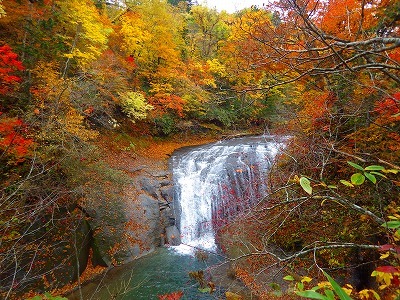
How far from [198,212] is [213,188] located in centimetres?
143

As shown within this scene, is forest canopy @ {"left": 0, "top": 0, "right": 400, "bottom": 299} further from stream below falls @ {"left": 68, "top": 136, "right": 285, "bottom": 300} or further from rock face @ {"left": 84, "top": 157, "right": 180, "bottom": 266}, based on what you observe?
stream below falls @ {"left": 68, "top": 136, "right": 285, "bottom": 300}

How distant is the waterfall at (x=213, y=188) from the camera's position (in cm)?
1154

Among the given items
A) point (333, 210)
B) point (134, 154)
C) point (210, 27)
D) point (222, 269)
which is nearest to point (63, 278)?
point (222, 269)

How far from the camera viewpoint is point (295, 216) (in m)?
8.52

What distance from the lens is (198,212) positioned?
12125 mm

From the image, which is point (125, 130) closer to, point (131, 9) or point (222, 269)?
point (131, 9)

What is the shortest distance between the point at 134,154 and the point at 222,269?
28.3 feet

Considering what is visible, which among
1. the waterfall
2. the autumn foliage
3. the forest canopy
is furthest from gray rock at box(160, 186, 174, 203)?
the autumn foliage

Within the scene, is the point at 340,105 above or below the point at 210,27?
below

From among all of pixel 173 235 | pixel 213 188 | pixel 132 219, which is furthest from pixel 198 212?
pixel 132 219

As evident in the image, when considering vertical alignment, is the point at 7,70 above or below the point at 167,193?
above

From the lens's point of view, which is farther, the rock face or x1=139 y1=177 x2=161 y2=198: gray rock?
x1=139 y1=177 x2=161 y2=198: gray rock

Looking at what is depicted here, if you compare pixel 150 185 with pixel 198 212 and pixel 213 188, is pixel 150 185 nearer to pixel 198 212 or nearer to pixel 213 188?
pixel 198 212

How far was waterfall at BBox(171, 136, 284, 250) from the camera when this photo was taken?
11.5 m
